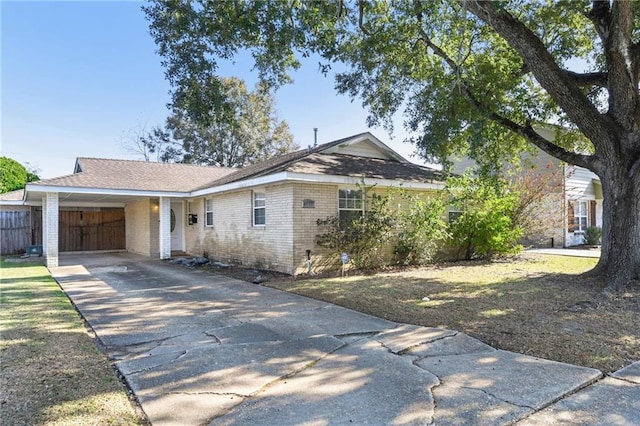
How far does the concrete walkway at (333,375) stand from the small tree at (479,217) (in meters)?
8.28

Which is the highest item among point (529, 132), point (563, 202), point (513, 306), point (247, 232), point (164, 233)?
point (529, 132)

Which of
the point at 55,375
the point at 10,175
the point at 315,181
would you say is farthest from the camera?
the point at 10,175

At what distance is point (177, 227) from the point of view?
19438mm

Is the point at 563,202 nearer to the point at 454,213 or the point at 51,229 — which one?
the point at 454,213

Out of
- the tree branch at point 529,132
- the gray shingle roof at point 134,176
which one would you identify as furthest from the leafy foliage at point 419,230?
the gray shingle roof at point 134,176

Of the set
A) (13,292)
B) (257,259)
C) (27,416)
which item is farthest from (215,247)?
(27,416)

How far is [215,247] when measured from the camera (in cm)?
1584

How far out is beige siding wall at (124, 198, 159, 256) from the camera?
18125 mm

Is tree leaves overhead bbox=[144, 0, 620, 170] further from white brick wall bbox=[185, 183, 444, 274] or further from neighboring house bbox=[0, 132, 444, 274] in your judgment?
white brick wall bbox=[185, 183, 444, 274]

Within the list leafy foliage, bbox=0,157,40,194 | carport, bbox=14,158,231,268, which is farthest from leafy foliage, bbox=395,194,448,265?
leafy foliage, bbox=0,157,40,194

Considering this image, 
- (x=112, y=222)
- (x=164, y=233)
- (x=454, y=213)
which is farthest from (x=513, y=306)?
(x=112, y=222)

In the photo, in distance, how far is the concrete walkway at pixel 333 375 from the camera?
Result: 130 inches

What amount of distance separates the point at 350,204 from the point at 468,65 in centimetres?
532

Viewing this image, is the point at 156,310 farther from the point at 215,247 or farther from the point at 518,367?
the point at 215,247
